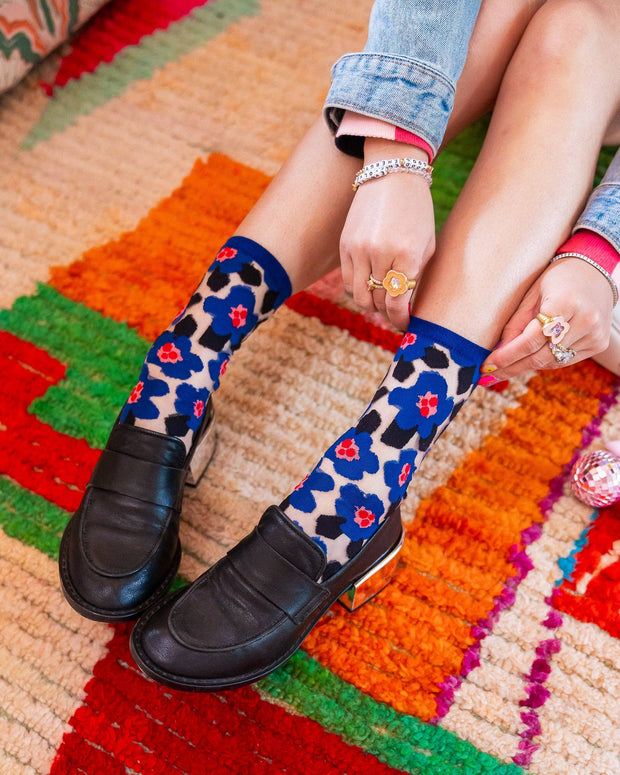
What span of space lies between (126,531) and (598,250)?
524 mm

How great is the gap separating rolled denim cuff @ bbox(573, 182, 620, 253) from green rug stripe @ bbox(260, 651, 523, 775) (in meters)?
0.50

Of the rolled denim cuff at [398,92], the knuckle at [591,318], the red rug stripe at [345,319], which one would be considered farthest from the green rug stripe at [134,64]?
the knuckle at [591,318]

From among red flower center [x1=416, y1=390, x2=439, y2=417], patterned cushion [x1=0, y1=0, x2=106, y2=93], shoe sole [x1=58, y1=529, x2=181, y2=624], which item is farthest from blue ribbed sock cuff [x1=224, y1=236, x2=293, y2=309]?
patterned cushion [x1=0, y1=0, x2=106, y2=93]

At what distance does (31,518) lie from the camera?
0.73m

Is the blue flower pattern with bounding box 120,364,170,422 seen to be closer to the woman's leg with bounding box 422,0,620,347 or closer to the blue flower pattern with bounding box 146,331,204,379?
the blue flower pattern with bounding box 146,331,204,379

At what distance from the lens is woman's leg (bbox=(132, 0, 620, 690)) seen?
1.91ft

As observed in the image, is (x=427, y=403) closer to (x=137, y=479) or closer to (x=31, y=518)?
(x=137, y=479)

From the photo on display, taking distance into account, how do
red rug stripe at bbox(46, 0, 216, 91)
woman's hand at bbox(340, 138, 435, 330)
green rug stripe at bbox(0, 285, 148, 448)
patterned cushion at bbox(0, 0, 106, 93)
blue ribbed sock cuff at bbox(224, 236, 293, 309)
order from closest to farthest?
1. woman's hand at bbox(340, 138, 435, 330)
2. blue ribbed sock cuff at bbox(224, 236, 293, 309)
3. green rug stripe at bbox(0, 285, 148, 448)
4. patterned cushion at bbox(0, 0, 106, 93)
5. red rug stripe at bbox(46, 0, 216, 91)

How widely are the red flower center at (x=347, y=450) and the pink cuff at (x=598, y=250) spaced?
0.90ft

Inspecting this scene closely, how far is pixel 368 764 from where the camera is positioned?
620 millimetres

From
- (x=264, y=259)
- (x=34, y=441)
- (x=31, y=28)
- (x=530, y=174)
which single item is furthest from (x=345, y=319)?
(x=31, y=28)

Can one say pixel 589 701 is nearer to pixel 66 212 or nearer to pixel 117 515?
pixel 117 515

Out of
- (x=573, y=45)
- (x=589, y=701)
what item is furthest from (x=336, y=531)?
(x=573, y=45)

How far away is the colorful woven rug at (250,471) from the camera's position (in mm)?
632
